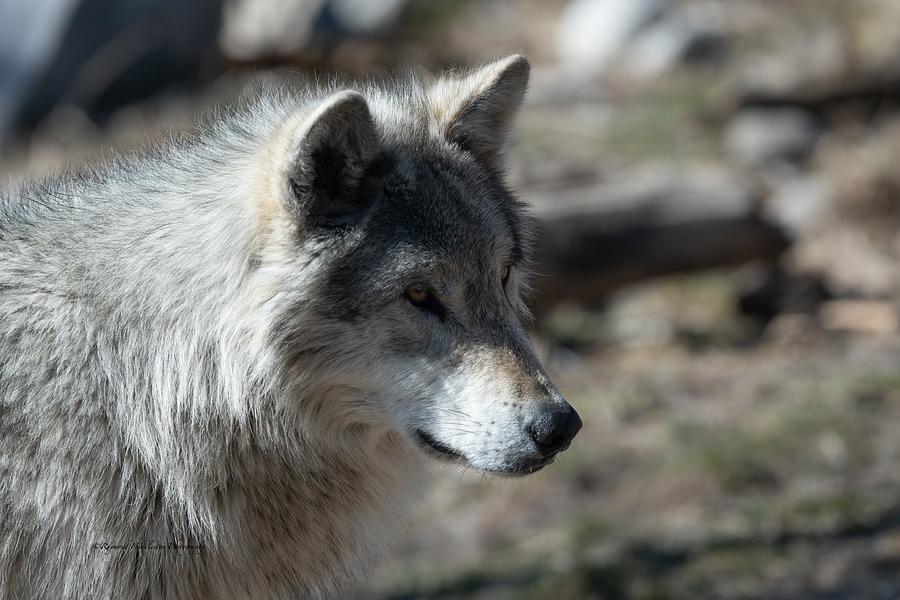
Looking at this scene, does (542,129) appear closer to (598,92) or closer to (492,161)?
(598,92)

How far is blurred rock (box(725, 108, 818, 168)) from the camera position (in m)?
11.6

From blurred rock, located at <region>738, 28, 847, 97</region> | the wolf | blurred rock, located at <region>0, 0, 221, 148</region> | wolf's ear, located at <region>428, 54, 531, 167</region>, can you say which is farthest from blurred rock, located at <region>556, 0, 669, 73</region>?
the wolf

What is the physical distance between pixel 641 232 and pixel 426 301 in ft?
17.3

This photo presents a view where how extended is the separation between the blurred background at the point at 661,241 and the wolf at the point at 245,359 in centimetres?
204

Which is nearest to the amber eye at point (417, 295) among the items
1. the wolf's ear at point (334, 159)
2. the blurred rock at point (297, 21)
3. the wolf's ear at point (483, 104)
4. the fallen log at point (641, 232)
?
the wolf's ear at point (334, 159)

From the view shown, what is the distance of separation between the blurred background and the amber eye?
223 centimetres

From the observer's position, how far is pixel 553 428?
11.2 feet

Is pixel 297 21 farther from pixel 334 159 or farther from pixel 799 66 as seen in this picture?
pixel 334 159

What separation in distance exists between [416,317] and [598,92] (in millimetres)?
10668

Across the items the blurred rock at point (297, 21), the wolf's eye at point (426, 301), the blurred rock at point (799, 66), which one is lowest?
the blurred rock at point (799, 66)

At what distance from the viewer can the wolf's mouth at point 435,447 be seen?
11.6ft

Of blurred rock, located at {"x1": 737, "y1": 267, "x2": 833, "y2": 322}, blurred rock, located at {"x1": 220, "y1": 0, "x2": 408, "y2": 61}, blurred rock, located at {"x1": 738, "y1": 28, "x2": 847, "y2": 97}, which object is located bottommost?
blurred rock, located at {"x1": 737, "y1": 267, "x2": 833, "y2": 322}

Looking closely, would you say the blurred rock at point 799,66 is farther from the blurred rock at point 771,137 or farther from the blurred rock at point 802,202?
the blurred rock at point 802,202

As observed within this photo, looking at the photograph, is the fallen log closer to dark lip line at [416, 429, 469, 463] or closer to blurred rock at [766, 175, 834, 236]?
blurred rock at [766, 175, 834, 236]
